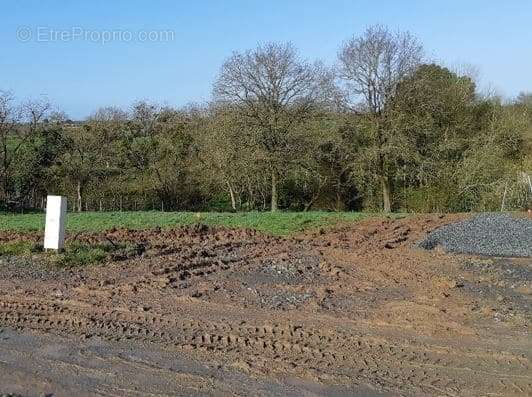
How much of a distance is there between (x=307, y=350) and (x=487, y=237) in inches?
438

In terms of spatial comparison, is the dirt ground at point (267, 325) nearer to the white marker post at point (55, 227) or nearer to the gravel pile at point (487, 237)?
the white marker post at point (55, 227)

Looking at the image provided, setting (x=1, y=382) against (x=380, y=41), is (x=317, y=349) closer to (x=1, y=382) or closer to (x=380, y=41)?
(x=1, y=382)

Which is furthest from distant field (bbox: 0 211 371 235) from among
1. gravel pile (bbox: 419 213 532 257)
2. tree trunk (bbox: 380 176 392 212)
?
Result: tree trunk (bbox: 380 176 392 212)

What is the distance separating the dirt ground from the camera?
18.4ft

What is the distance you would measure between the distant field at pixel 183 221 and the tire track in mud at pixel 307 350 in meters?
9.74

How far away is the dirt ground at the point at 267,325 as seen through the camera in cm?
561

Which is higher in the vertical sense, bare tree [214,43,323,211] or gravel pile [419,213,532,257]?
bare tree [214,43,323,211]

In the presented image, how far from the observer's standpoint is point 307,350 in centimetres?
642

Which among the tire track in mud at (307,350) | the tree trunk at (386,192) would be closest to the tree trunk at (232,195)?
the tree trunk at (386,192)

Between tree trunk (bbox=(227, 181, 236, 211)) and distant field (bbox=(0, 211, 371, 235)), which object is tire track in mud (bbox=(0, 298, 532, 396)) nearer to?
distant field (bbox=(0, 211, 371, 235))

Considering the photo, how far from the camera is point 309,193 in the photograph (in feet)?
117

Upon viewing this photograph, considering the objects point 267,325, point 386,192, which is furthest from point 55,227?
point 386,192

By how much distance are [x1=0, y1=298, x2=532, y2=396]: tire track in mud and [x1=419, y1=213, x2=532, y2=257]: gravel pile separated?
26.8ft

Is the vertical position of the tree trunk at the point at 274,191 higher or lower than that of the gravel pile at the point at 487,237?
higher
